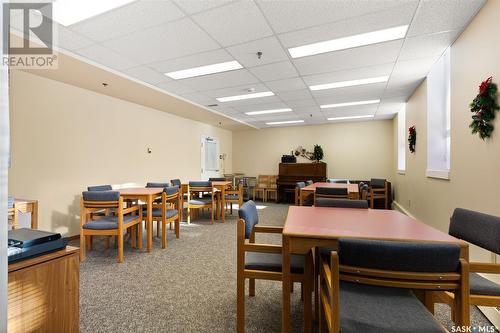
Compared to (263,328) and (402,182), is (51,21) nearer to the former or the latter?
(263,328)

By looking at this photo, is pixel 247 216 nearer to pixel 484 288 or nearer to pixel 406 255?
pixel 406 255

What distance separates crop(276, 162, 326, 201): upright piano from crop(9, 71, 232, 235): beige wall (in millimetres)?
4040

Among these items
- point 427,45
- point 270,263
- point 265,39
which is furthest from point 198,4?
point 427,45

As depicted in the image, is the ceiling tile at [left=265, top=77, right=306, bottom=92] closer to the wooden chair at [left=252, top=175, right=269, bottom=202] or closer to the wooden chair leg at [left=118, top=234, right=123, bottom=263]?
the wooden chair leg at [left=118, top=234, right=123, bottom=263]

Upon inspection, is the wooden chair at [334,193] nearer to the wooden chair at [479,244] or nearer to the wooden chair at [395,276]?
the wooden chair at [479,244]

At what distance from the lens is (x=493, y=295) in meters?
1.31

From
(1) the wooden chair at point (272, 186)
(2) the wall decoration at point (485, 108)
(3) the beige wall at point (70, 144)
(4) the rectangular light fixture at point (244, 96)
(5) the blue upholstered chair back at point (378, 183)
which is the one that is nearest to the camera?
(2) the wall decoration at point (485, 108)

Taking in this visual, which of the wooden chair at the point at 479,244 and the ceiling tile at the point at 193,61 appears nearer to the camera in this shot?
the wooden chair at the point at 479,244

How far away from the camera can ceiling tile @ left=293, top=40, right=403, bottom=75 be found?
3031mm

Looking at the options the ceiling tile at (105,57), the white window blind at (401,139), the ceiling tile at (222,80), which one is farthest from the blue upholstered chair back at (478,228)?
the white window blind at (401,139)

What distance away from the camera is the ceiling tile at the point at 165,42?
259cm

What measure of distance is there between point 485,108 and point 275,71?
254 centimetres

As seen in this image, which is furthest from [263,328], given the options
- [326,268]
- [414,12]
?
[414,12]

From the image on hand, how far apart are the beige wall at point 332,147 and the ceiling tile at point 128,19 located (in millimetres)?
6885
